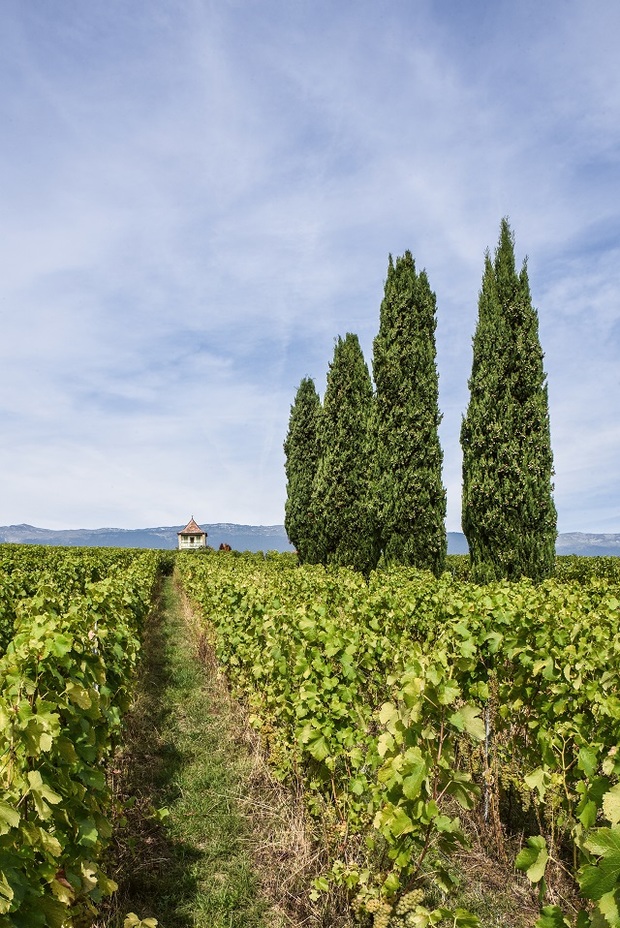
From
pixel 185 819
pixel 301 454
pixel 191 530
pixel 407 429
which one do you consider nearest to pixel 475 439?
pixel 407 429

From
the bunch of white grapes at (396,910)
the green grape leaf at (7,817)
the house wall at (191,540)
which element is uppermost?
the green grape leaf at (7,817)

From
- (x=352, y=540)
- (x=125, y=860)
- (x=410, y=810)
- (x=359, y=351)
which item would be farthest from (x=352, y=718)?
Result: (x=359, y=351)

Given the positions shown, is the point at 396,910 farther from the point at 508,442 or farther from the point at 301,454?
the point at 301,454

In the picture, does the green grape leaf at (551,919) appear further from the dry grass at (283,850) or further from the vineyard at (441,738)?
the dry grass at (283,850)

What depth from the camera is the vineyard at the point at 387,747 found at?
2.26 m

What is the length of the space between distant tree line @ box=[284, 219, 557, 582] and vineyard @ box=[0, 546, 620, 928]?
261 inches

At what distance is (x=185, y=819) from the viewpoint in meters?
4.64

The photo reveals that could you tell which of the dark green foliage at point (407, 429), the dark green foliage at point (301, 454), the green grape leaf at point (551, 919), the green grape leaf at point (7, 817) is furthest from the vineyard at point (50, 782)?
the dark green foliage at point (301, 454)

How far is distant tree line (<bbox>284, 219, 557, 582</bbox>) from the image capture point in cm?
1241

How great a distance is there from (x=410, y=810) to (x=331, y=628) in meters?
1.40

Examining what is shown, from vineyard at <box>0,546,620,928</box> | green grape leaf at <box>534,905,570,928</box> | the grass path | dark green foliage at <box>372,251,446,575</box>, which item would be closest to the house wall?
dark green foliage at <box>372,251,446,575</box>

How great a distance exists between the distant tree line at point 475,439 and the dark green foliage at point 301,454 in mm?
6535

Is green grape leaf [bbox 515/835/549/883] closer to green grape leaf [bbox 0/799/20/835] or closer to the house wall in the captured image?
green grape leaf [bbox 0/799/20/835]

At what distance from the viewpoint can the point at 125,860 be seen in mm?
3922
